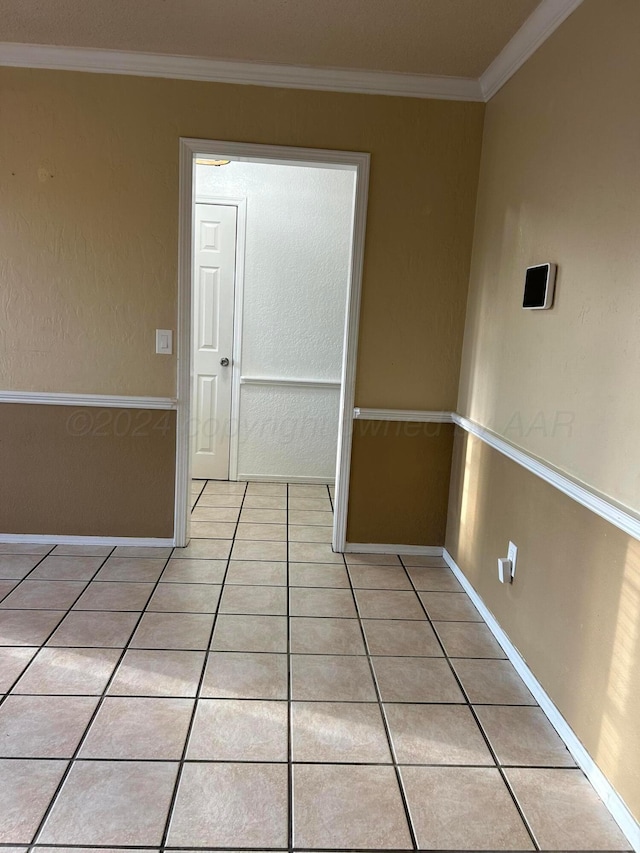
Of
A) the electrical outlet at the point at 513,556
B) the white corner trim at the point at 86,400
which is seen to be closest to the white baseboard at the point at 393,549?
the electrical outlet at the point at 513,556

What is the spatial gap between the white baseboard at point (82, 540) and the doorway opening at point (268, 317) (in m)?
1.01

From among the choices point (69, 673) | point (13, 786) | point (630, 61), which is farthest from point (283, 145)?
point (13, 786)

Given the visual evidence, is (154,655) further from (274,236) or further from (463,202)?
(274,236)

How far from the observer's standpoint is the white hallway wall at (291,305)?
13.8 feet

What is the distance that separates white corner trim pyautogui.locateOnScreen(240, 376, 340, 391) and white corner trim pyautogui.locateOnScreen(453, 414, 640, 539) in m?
1.84

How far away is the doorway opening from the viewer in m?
4.19

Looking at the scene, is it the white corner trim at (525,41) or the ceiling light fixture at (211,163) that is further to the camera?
the ceiling light fixture at (211,163)

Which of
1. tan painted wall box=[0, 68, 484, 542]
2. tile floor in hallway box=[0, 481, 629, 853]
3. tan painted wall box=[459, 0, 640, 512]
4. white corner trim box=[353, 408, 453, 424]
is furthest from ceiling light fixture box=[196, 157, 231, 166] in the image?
tile floor in hallway box=[0, 481, 629, 853]

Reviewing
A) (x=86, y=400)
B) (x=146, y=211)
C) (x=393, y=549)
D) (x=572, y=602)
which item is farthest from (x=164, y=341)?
(x=572, y=602)

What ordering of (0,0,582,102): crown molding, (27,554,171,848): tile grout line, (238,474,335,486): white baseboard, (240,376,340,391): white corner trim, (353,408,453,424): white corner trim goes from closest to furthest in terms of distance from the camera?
1. (27,554,171,848): tile grout line
2. (0,0,582,102): crown molding
3. (353,408,453,424): white corner trim
4. (240,376,340,391): white corner trim
5. (238,474,335,486): white baseboard

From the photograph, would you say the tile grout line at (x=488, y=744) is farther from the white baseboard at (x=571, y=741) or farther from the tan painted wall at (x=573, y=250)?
the tan painted wall at (x=573, y=250)

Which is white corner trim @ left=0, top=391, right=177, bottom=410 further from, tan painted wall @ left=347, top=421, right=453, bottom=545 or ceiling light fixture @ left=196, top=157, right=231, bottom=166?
ceiling light fixture @ left=196, top=157, right=231, bottom=166

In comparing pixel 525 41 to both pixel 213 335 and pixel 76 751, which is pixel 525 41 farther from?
pixel 76 751

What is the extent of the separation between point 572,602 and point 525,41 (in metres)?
2.13
